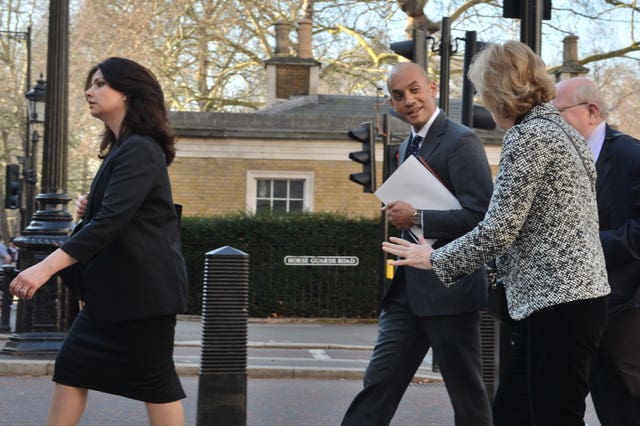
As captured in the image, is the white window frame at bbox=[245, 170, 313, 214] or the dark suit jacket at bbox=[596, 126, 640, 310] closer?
the dark suit jacket at bbox=[596, 126, 640, 310]

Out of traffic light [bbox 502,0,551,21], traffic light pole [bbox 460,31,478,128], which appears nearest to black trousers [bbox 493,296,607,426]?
traffic light [bbox 502,0,551,21]

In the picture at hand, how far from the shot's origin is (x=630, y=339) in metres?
5.02

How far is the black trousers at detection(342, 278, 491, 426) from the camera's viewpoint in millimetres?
4898

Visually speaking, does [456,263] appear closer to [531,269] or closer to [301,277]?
[531,269]

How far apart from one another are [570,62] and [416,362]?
27177 mm

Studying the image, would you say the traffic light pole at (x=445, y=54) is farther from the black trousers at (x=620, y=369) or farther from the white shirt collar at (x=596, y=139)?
the black trousers at (x=620, y=369)

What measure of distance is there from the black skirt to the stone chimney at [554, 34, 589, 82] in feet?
89.6

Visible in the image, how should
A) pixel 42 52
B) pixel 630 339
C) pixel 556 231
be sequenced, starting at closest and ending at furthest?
pixel 556 231
pixel 630 339
pixel 42 52

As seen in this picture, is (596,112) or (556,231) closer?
(556,231)

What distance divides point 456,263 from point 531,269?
29cm

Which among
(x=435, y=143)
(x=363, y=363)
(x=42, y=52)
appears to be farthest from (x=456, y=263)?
(x=42, y=52)

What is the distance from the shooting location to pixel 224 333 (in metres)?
6.55

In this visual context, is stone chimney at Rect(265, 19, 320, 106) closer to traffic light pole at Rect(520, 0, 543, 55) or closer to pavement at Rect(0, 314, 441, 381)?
pavement at Rect(0, 314, 441, 381)

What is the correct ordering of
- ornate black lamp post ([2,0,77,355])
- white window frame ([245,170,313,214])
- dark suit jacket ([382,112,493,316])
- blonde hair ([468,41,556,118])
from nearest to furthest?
1. blonde hair ([468,41,556,118])
2. dark suit jacket ([382,112,493,316])
3. ornate black lamp post ([2,0,77,355])
4. white window frame ([245,170,313,214])
